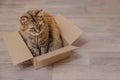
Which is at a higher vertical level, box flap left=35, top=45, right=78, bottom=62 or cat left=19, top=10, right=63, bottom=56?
cat left=19, top=10, right=63, bottom=56

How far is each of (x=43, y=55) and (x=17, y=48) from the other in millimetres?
226

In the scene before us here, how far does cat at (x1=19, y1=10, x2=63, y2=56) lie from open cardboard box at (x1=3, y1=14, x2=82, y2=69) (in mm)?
55

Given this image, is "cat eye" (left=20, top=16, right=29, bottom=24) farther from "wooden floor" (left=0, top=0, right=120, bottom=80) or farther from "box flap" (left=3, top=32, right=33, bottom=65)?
"wooden floor" (left=0, top=0, right=120, bottom=80)

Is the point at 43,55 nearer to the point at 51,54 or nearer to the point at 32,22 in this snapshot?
the point at 51,54

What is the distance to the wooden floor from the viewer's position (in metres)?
1.34

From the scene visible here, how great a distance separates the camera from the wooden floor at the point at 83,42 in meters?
1.34

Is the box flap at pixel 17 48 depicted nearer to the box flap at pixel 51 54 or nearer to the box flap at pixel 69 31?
the box flap at pixel 51 54

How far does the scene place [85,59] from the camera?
4.75 ft

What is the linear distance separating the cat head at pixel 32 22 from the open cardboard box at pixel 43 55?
0.48 ft

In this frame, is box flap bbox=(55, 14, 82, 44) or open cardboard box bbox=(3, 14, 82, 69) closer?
open cardboard box bbox=(3, 14, 82, 69)

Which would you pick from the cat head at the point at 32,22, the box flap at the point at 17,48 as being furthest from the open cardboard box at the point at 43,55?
the cat head at the point at 32,22

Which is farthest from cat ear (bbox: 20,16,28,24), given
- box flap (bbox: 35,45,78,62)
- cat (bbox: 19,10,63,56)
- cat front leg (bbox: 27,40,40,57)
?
box flap (bbox: 35,45,78,62)

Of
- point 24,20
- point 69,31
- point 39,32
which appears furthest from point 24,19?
point 69,31

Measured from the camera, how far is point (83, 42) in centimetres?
162
